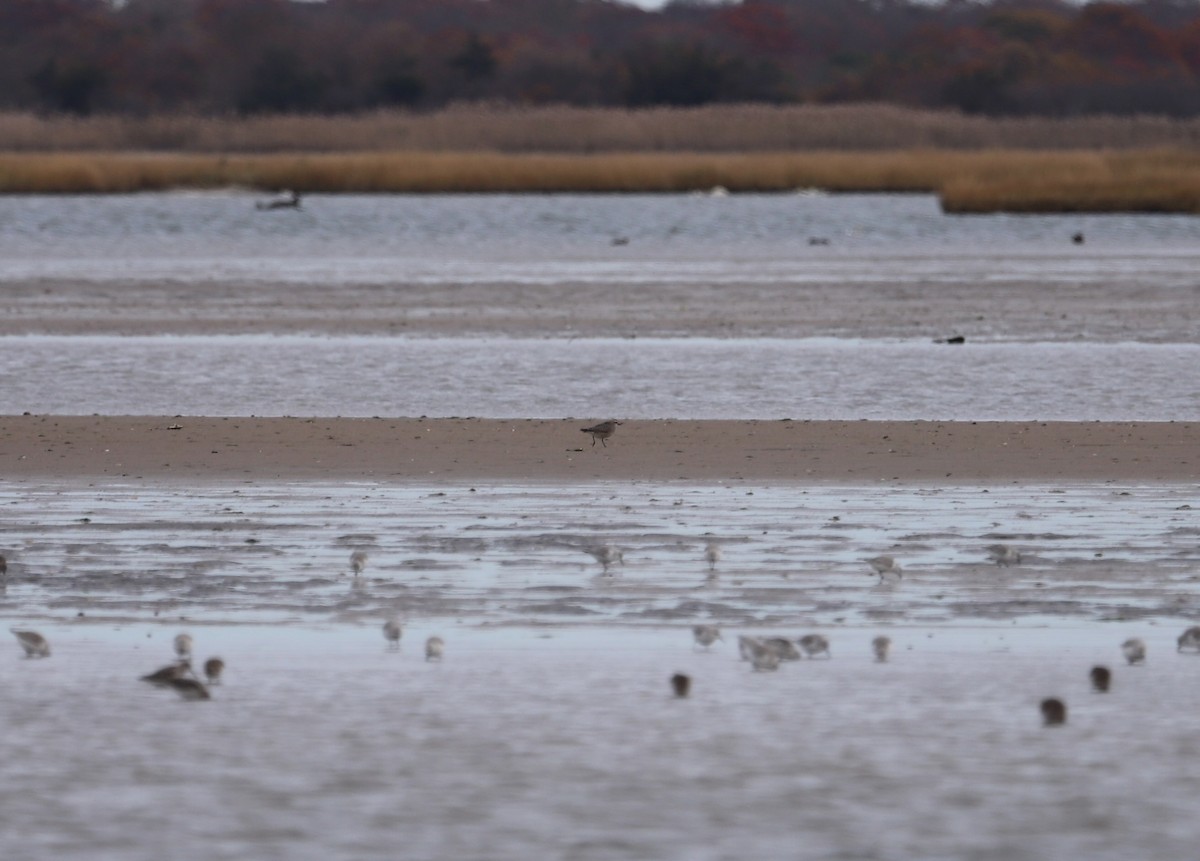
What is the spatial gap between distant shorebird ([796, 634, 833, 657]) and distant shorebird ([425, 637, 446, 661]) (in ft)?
3.66

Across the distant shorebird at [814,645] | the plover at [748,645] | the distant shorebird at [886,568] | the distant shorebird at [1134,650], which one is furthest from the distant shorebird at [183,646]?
the distant shorebird at [1134,650]

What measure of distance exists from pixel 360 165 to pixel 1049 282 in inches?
1019

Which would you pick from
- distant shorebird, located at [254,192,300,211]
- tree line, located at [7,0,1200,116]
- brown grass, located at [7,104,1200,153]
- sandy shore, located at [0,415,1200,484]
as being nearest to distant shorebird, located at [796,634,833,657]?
sandy shore, located at [0,415,1200,484]

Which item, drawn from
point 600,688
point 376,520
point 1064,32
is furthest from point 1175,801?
point 1064,32

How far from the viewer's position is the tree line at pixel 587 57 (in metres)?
82.6

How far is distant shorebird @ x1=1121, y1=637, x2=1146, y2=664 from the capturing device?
6.86m

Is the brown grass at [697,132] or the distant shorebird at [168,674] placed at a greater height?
the brown grass at [697,132]

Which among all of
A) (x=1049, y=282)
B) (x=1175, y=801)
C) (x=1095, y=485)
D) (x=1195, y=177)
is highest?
(x=1195, y=177)

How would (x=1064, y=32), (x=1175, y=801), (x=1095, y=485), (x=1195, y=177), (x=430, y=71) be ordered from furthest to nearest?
(x=1064, y=32) < (x=430, y=71) < (x=1195, y=177) < (x=1095, y=485) < (x=1175, y=801)

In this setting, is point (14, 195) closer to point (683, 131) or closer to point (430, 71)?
point (683, 131)

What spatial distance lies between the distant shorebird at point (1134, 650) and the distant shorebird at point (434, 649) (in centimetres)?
210

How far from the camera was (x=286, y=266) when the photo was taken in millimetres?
29438

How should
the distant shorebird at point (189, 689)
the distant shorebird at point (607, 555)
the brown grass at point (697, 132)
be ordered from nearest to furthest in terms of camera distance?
1. the distant shorebird at point (189, 689)
2. the distant shorebird at point (607, 555)
3. the brown grass at point (697, 132)

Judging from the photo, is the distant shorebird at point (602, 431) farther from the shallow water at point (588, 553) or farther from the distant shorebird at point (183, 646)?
the distant shorebird at point (183, 646)
